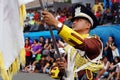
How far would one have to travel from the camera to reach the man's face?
484cm

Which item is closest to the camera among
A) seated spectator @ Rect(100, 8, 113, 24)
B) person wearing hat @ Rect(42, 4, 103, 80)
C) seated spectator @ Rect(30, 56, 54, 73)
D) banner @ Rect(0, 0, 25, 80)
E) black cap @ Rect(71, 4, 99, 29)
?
banner @ Rect(0, 0, 25, 80)

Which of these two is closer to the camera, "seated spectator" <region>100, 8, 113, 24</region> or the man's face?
the man's face

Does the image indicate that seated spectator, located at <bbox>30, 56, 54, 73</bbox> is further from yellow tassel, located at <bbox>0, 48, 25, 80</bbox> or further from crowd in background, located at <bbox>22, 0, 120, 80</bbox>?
yellow tassel, located at <bbox>0, 48, 25, 80</bbox>

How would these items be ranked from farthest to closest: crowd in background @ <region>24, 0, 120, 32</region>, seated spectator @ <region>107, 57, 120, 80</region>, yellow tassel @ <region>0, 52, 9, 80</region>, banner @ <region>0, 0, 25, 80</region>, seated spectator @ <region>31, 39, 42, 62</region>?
crowd in background @ <region>24, 0, 120, 32</region> < seated spectator @ <region>31, 39, 42, 62</region> < seated spectator @ <region>107, 57, 120, 80</region> < banner @ <region>0, 0, 25, 80</region> < yellow tassel @ <region>0, 52, 9, 80</region>

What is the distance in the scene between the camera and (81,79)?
5020 mm

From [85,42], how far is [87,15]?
74cm

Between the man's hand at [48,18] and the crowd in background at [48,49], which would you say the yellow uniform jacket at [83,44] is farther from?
the crowd in background at [48,49]

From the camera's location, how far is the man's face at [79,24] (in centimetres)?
484

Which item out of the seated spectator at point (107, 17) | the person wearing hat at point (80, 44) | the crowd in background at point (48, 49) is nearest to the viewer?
the person wearing hat at point (80, 44)

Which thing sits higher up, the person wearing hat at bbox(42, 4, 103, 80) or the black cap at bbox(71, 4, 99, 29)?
the black cap at bbox(71, 4, 99, 29)

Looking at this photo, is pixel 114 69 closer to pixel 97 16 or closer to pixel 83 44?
pixel 97 16

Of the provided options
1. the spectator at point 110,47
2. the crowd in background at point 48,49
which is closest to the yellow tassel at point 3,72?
the crowd in background at point 48,49

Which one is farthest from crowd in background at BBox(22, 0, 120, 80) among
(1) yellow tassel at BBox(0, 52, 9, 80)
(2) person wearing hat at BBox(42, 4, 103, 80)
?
(1) yellow tassel at BBox(0, 52, 9, 80)

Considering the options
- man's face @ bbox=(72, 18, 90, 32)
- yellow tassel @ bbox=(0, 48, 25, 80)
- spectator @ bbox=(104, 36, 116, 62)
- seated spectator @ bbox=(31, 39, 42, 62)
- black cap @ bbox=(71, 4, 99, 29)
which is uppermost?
black cap @ bbox=(71, 4, 99, 29)
